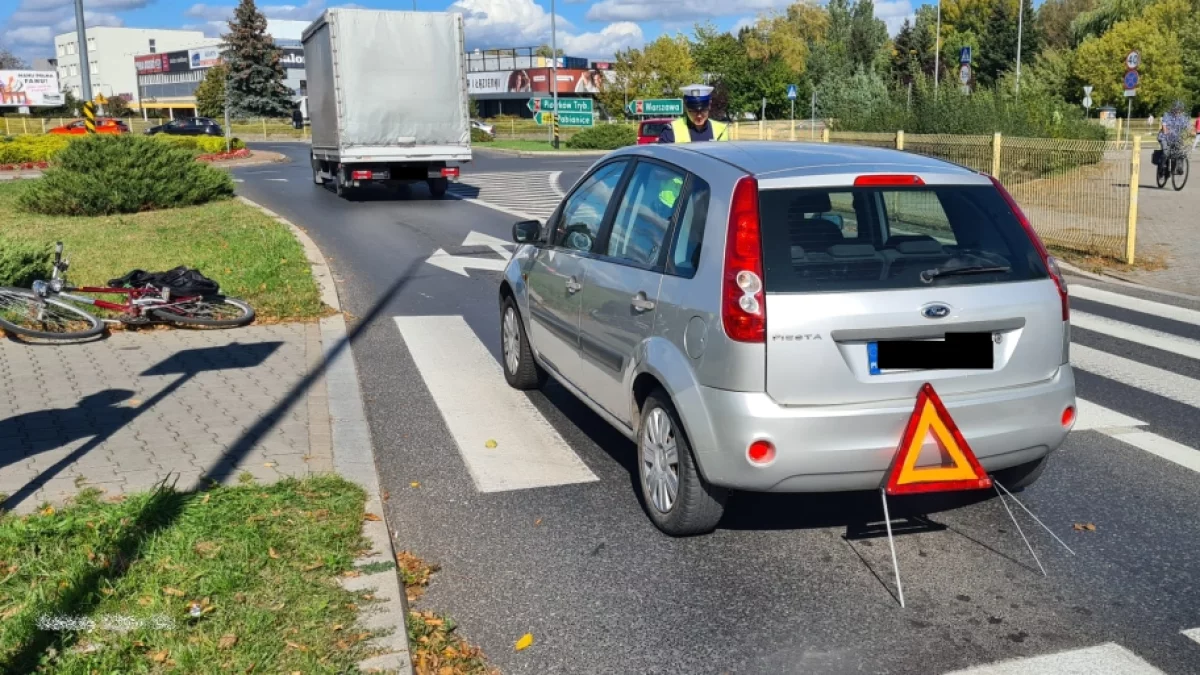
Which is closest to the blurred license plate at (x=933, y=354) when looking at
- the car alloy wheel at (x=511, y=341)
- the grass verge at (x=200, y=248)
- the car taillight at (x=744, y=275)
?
the car taillight at (x=744, y=275)

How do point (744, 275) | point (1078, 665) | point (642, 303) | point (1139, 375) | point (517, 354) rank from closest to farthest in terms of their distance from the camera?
point (1078, 665)
point (744, 275)
point (642, 303)
point (517, 354)
point (1139, 375)

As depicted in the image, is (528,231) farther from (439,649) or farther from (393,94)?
(393,94)

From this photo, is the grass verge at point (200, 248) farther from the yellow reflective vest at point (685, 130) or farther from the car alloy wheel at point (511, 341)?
the yellow reflective vest at point (685, 130)

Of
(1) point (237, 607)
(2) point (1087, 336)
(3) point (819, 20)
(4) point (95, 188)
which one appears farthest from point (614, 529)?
(3) point (819, 20)

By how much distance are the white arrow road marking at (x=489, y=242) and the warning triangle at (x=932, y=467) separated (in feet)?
35.3

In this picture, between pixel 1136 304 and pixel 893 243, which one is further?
pixel 1136 304

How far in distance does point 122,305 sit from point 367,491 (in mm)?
4888

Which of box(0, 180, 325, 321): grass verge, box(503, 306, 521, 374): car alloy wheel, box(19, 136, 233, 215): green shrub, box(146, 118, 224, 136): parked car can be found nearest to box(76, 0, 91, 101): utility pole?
box(19, 136, 233, 215): green shrub

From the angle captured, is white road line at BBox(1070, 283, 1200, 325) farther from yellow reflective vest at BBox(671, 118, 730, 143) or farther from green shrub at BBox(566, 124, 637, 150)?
green shrub at BBox(566, 124, 637, 150)

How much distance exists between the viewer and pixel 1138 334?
9.50 m

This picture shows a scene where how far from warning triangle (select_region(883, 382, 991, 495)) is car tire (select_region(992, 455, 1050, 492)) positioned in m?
0.78

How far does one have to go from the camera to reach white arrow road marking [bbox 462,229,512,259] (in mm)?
15216

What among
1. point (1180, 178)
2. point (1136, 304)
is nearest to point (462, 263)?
point (1136, 304)

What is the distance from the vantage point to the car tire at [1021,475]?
5.11 m
